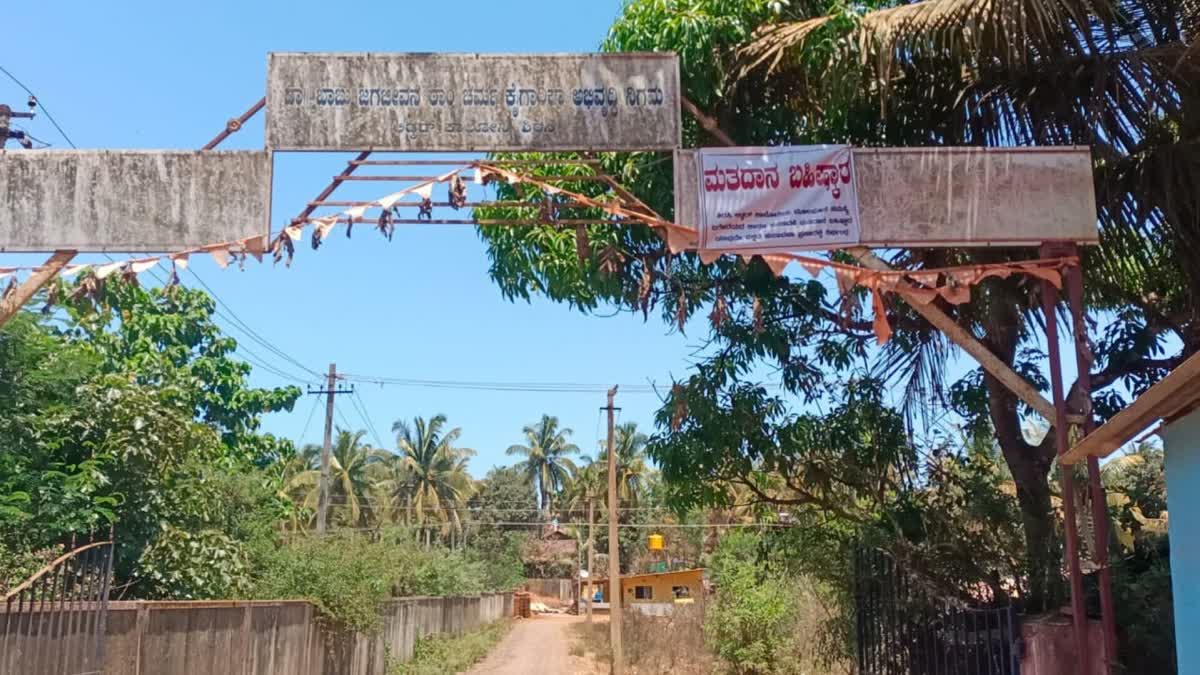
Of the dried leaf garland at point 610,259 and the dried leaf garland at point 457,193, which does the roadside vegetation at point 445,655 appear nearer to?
the dried leaf garland at point 610,259

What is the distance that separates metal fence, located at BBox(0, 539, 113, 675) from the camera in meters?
7.30

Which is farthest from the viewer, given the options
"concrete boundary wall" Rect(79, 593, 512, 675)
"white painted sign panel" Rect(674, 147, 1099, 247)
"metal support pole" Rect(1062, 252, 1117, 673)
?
"concrete boundary wall" Rect(79, 593, 512, 675)

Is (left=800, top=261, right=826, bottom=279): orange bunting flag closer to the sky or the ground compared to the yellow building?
closer to the sky

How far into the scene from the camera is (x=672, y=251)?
28.1 ft

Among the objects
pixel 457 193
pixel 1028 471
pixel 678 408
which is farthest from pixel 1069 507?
pixel 457 193

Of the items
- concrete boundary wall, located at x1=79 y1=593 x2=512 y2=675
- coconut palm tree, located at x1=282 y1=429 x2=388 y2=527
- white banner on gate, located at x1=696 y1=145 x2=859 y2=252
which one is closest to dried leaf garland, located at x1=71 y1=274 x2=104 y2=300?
concrete boundary wall, located at x1=79 y1=593 x2=512 y2=675

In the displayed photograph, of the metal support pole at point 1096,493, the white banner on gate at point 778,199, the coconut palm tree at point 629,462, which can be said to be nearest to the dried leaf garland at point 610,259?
the white banner on gate at point 778,199

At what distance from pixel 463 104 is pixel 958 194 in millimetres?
4156

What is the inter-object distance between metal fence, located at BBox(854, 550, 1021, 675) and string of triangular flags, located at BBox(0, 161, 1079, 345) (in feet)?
8.75

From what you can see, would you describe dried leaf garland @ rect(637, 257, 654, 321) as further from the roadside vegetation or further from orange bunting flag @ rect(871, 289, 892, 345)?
the roadside vegetation

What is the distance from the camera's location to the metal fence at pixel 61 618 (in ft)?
23.9

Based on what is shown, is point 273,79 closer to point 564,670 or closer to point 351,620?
point 351,620

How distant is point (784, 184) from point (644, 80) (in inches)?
58.7

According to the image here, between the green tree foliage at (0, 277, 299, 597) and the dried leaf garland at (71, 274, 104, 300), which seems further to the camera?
the green tree foliage at (0, 277, 299, 597)
